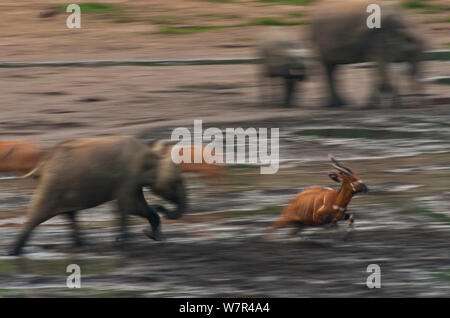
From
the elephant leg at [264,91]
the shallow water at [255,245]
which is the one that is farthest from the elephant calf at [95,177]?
the elephant leg at [264,91]

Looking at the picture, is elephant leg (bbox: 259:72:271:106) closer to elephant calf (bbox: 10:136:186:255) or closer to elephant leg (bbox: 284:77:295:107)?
elephant leg (bbox: 284:77:295:107)

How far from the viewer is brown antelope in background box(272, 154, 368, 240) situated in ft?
26.2

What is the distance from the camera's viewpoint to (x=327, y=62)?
53.6 ft

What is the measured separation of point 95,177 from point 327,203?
1.68 metres

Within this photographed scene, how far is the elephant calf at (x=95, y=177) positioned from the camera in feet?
26.5

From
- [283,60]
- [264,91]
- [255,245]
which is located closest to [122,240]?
[255,245]

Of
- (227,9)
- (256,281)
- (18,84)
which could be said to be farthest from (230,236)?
(227,9)

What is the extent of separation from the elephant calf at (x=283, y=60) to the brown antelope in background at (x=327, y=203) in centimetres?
772

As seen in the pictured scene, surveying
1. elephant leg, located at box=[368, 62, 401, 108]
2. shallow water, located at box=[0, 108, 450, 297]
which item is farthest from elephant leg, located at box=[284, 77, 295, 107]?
shallow water, located at box=[0, 108, 450, 297]

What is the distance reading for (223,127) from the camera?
47.3ft

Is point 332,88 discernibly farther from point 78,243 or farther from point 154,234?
point 78,243

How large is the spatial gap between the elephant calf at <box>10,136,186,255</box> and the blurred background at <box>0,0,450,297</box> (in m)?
0.36

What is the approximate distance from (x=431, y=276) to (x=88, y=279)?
90.1 inches
